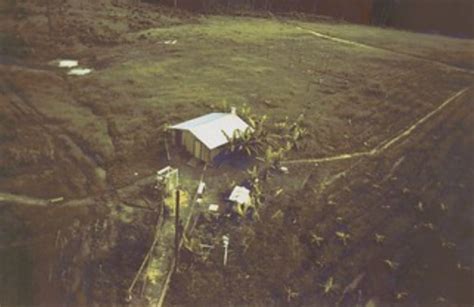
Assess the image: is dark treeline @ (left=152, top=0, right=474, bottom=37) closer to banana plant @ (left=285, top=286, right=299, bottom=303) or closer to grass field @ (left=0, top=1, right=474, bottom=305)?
grass field @ (left=0, top=1, right=474, bottom=305)

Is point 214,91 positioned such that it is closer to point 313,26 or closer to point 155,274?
point 155,274

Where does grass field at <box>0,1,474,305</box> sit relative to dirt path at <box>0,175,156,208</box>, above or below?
above

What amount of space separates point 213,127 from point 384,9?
20.4 meters

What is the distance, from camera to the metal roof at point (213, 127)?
16.8m

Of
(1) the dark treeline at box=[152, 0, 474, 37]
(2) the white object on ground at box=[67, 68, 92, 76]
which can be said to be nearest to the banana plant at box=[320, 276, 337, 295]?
(2) the white object on ground at box=[67, 68, 92, 76]

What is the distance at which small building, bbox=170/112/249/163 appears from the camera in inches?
660

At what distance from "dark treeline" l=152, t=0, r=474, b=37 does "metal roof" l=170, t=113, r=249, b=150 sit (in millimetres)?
17509

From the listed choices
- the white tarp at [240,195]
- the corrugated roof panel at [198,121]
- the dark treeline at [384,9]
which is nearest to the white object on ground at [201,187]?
the white tarp at [240,195]

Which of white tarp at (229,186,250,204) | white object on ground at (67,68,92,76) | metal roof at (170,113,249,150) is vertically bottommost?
white tarp at (229,186,250,204)

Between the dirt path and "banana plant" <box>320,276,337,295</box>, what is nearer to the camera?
"banana plant" <box>320,276,337,295</box>

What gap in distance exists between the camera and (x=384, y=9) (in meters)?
32.0

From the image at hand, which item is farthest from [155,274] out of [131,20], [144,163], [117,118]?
[131,20]

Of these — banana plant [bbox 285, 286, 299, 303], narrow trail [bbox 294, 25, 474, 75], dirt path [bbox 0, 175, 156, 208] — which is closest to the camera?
banana plant [bbox 285, 286, 299, 303]

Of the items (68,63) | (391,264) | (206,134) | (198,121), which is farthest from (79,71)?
(391,264)
